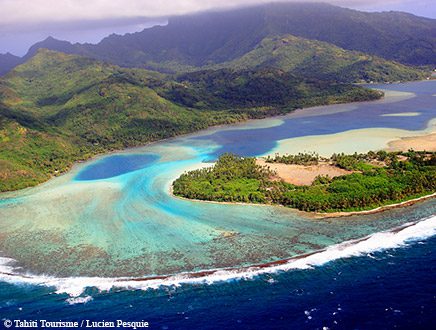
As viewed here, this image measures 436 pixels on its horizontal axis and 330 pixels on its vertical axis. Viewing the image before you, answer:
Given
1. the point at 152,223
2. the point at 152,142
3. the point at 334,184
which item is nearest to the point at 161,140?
the point at 152,142

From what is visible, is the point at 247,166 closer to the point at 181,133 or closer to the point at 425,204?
the point at 425,204

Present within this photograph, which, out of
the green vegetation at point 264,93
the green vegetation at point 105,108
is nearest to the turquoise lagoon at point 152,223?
the green vegetation at point 105,108

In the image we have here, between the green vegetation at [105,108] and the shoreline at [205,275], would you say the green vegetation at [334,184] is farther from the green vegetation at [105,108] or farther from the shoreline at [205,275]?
the green vegetation at [105,108]

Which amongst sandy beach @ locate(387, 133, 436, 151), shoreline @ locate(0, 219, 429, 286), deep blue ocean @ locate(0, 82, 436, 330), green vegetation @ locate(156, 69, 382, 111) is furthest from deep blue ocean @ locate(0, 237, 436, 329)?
green vegetation @ locate(156, 69, 382, 111)

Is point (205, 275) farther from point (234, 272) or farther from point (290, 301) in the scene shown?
point (290, 301)

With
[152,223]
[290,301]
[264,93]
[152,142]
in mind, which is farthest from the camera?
[264,93]
